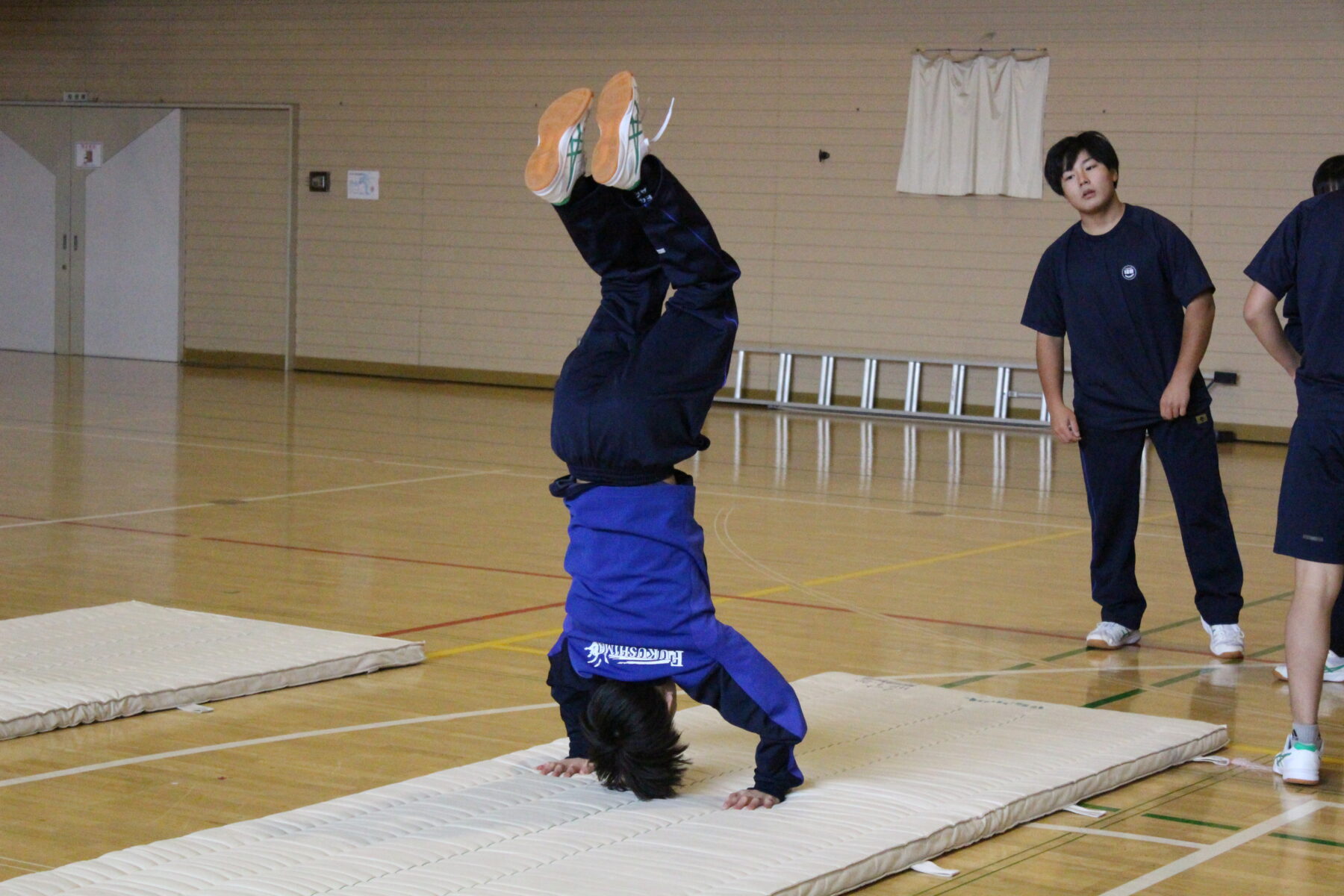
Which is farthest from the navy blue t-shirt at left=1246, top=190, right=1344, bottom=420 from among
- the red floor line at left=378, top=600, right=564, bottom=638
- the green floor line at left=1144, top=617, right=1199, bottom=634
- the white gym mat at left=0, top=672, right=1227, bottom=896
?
the red floor line at left=378, top=600, right=564, bottom=638

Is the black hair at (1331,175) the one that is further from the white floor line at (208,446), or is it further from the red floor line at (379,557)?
the white floor line at (208,446)

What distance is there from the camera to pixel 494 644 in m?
4.71

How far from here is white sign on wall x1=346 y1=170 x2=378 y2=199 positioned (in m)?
15.2

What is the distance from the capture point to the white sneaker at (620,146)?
279 cm

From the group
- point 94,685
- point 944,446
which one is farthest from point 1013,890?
point 944,446

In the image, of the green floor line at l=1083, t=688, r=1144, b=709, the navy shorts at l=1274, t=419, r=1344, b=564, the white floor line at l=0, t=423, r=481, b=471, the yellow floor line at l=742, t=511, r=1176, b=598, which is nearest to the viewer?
the navy shorts at l=1274, t=419, r=1344, b=564

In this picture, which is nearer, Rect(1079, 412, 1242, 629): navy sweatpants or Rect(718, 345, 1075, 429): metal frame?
Rect(1079, 412, 1242, 629): navy sweatpants

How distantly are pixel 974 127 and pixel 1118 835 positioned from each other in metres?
10.3

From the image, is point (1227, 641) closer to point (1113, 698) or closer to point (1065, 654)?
point (1065, 654)

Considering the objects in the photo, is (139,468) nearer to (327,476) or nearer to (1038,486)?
(327,476)

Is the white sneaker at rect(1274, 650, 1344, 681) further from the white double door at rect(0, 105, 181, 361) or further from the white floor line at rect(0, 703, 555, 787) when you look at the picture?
the white double door at rect(0, 105, 181, 361)

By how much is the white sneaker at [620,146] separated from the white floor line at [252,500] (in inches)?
173

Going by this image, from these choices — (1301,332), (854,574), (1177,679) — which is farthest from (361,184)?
(1301,332)

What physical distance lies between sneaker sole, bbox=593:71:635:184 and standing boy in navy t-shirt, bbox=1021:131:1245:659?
83.8 inches
